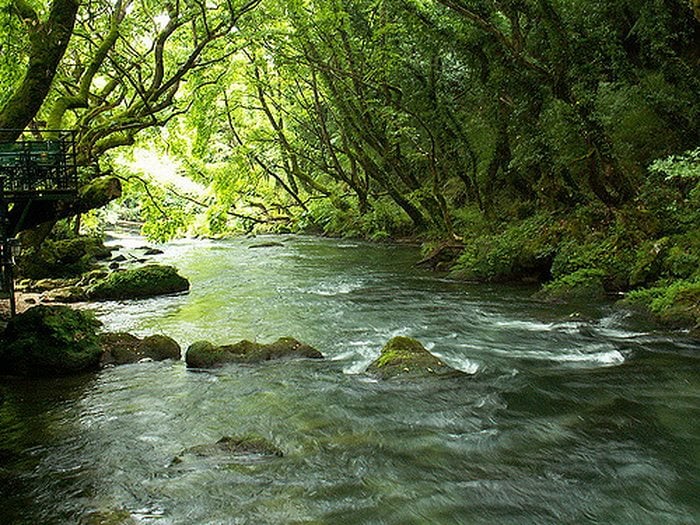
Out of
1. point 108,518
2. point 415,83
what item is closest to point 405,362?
point 108,518

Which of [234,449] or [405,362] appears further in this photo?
[405,362]

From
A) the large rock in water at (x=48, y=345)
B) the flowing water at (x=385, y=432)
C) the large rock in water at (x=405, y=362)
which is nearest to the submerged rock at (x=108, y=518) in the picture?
the flowing water at (x=385, y=432)

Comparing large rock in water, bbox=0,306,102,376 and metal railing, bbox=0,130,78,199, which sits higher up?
metal railing, bbox=0,130,78,199

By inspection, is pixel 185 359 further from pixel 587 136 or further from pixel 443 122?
pixel 443 122

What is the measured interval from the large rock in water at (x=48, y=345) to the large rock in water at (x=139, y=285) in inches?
245

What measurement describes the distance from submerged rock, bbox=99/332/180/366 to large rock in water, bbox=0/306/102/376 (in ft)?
0.68

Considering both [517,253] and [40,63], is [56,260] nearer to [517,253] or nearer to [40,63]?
[40,63]

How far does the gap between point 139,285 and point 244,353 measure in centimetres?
778

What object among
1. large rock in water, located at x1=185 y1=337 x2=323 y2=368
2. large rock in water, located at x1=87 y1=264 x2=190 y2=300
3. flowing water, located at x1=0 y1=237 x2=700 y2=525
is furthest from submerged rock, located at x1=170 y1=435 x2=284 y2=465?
large rock in water, located at x1=87 y1=264 x2=190 y2=300

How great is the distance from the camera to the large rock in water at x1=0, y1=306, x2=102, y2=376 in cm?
824

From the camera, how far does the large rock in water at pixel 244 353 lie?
863 cm

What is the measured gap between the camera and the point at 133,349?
30.1 feet

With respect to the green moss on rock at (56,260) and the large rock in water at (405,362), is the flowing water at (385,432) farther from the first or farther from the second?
the green moss on rock at (56,260)

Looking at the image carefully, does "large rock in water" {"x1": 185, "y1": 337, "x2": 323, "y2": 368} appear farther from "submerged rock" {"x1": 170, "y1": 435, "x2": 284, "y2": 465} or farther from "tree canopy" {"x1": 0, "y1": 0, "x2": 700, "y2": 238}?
"tree canopy" {"x1": 0, "y1": 0, "x2": 700, "y2": 238}
